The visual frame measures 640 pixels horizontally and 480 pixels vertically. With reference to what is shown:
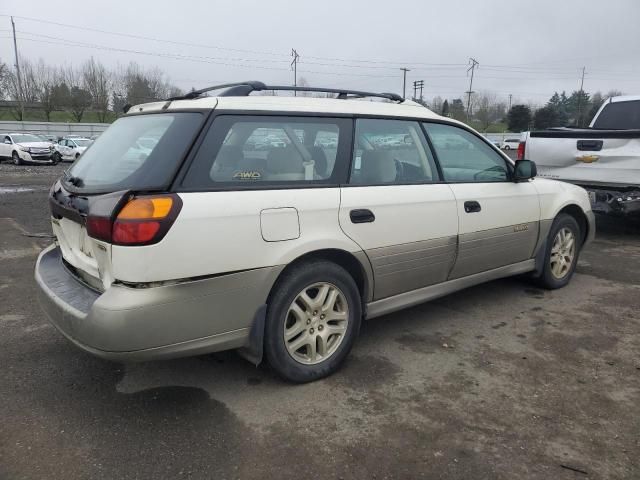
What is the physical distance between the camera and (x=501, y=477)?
231 cm

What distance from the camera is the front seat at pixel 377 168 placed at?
132 inches

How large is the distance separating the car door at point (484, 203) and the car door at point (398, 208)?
0.13m

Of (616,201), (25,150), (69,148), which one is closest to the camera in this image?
(616,201)

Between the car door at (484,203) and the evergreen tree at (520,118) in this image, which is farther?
the evergreen tree at (520,118)

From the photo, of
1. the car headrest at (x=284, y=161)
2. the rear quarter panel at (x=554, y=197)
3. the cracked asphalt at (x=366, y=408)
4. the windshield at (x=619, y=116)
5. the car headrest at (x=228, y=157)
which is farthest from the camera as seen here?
the windshield at (x=619, y=116)

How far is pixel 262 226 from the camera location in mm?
2746

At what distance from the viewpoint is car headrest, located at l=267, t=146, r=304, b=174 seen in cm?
296

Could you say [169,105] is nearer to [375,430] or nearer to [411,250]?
[411,250]

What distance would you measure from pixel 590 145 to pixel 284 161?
5.42m

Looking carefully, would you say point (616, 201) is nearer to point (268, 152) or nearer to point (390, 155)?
point (390, 155)

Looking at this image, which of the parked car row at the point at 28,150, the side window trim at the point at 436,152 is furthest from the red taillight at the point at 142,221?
the parked car row at the point at 28,150

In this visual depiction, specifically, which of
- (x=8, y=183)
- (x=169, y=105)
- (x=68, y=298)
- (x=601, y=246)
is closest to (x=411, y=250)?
(x=169, y=105)

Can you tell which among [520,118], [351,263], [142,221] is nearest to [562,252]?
[351,263]

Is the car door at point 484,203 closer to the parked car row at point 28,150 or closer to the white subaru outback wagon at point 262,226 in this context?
the white subaru outback wagon at point 262,226
